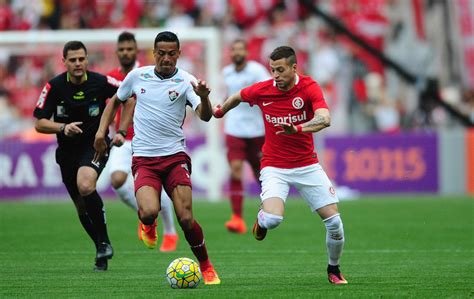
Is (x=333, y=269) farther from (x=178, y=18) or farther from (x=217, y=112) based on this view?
(x=178, y=18)

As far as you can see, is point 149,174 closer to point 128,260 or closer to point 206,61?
point 128,260

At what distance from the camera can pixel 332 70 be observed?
83.1 ft

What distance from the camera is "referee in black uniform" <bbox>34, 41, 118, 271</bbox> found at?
38.6 ft

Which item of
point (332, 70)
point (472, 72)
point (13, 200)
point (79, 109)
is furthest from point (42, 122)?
point (472, 72)

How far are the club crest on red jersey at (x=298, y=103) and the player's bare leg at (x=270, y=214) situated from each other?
0.92 m

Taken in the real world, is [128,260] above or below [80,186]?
below

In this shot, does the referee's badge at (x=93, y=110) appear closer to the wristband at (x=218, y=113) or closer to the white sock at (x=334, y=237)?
the wristband at (x=218, y=113)

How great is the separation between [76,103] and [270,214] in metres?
2.87

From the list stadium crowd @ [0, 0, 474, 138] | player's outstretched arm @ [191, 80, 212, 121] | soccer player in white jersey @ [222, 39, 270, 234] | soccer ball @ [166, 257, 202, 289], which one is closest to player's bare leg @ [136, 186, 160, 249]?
soccer ball @ [166, 257, 202, 289]

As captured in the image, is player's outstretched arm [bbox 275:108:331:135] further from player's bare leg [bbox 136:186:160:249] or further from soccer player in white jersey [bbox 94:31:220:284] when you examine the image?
player's bare leg [bbox 136:186:160:249]

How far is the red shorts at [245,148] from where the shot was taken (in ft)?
55.5

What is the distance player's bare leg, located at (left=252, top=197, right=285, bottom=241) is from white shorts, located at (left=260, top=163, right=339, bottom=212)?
0.06 m

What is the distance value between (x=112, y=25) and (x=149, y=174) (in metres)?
15.9

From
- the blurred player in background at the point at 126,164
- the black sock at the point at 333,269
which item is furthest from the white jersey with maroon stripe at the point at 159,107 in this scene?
the blurred player in background at the point at 126,164
